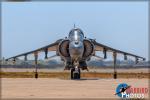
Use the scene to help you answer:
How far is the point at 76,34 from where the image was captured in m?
34.8

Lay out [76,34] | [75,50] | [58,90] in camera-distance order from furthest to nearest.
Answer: [76,34]
[75,50]
[58,90]

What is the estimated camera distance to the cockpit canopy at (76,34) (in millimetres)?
34250

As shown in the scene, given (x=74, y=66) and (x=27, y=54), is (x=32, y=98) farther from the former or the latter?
(x=27, y=54)

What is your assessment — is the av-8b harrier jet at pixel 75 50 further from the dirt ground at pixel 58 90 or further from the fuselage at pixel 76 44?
the dirt ground at pixel 58 90

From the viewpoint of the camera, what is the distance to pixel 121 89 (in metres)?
17.0

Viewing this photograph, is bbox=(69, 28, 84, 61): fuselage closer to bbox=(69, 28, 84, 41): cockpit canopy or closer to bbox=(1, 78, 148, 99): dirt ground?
bbox=(69, 28, 84, 41): cockpit canopy

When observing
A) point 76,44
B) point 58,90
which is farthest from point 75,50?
point 58,90

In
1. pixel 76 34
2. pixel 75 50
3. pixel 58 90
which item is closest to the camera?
pixel 58 90

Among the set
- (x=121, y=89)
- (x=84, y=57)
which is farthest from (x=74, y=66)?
(x=121, y=89)

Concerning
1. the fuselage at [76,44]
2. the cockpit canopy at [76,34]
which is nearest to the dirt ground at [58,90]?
the fuselage at [76,44]

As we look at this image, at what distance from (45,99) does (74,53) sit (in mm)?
17552

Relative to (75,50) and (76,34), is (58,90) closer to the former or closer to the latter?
(75,50)

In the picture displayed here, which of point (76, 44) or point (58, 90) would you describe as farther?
point (76, 44)


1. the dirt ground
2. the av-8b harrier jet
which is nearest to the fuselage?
the av-8b harrier jet
